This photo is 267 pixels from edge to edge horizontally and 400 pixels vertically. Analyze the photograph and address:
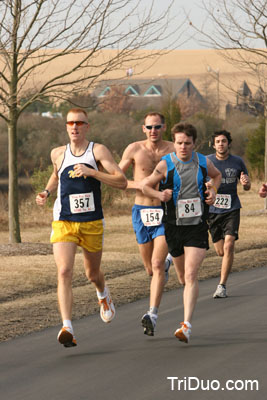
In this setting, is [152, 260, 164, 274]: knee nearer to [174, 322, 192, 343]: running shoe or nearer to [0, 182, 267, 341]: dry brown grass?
[174, 322, 192, 343]: running shoe

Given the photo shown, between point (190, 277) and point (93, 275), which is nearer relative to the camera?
point (190, 277)

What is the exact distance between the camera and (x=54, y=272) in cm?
1343

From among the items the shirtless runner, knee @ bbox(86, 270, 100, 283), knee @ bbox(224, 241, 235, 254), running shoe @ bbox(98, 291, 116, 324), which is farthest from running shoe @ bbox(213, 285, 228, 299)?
knee @ bbox(86, 270, 100, 283)

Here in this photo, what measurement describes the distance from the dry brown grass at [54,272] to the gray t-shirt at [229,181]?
137 cm

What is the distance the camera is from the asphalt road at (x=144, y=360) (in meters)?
6.23

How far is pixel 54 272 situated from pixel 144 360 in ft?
20.8

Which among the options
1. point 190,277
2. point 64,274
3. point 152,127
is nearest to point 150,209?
point 152,127

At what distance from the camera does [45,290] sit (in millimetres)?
11922

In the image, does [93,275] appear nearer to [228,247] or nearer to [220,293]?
[220,293]

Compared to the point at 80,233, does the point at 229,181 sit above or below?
above

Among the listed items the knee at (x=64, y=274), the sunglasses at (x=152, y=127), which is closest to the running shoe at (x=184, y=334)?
the knee at (x=64, y=274)

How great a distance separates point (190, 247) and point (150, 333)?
0.86 meters

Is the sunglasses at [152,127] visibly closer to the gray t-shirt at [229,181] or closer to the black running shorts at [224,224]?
the gray t-shirt at [229,181]

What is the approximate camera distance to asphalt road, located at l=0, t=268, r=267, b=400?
20.4 ft
